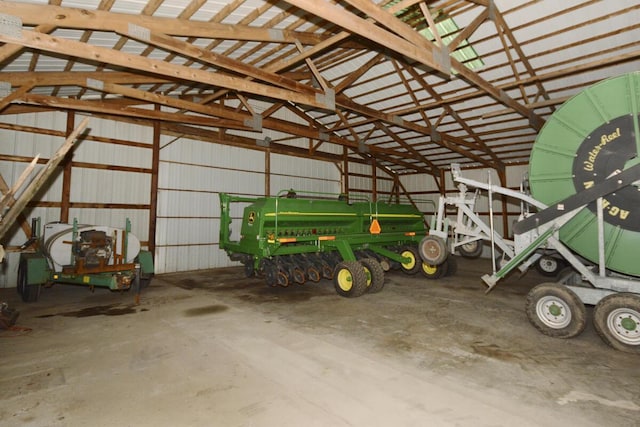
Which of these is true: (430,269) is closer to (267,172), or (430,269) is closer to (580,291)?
(580,291)

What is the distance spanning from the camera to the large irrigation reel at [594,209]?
458cm

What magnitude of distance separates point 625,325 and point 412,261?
19.6 feet

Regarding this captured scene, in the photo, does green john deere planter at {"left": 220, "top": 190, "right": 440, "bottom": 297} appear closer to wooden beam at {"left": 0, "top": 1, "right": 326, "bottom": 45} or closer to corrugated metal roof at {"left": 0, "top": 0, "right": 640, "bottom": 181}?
corrugated metal roof at {"left": 0, "top": 0, "right": 640, "bottom": 181}

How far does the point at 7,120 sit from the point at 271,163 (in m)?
8.63

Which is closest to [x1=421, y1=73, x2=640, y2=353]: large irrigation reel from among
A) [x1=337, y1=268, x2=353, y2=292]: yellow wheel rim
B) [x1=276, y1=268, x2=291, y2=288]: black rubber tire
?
[x1=337, y1=268, x2=353, y2=292]: yellow wheel rim

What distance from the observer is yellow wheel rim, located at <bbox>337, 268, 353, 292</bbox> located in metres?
7.58

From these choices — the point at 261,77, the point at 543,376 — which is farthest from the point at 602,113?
the point at 261,77

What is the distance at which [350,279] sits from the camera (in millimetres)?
7582

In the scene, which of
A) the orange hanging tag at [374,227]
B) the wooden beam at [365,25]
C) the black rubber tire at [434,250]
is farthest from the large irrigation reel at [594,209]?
the orange hanging tag at [374,227]

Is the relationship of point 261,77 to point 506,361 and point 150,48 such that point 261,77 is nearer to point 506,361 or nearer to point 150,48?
point 150,48

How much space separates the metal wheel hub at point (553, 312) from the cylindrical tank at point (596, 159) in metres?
0.99

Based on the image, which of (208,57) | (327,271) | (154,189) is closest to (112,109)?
(154,189)

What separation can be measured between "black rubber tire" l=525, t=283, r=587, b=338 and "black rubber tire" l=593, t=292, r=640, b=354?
0.23m

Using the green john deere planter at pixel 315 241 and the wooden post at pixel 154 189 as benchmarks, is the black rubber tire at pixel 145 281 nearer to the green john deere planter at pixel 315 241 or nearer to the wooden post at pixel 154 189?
the green john deere planter at pixel 315 241
